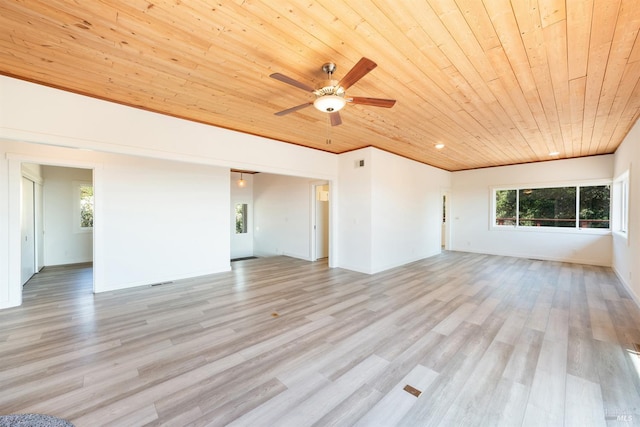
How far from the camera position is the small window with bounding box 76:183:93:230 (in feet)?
21.5

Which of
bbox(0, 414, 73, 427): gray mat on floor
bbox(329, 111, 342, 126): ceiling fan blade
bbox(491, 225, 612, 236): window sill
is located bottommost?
bbox(0, 414, 73, 427): gray mat on floor

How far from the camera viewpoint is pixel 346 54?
223 centimetres

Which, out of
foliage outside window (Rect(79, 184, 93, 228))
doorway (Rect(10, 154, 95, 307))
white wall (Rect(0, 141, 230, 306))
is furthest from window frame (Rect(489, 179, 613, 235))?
foliage outside window (Rect(79, 184, 93, 228))

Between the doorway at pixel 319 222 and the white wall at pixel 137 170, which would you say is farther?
the doorway at pixel 319 222

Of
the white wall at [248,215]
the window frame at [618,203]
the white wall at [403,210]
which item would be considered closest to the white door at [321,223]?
the white wall at [403,210]

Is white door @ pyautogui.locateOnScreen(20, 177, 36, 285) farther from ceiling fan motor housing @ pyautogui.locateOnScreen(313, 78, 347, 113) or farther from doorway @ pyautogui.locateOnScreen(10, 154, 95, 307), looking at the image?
ceiling fan motor housing @ pyautogui.locateOnScreen(313, 78, 347, 113)

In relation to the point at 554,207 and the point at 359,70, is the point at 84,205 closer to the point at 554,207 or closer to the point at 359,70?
the point at 359,70

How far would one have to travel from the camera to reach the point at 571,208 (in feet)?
21.8

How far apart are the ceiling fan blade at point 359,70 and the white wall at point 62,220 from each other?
25.2 feet

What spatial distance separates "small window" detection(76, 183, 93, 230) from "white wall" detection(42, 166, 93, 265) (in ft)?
0.26

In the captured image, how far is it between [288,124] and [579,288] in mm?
5659

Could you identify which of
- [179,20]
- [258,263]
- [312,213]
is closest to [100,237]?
[258,263]

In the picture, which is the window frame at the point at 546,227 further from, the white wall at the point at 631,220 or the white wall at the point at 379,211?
the white wall at the point at 379,211

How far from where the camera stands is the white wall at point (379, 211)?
18.1ft
